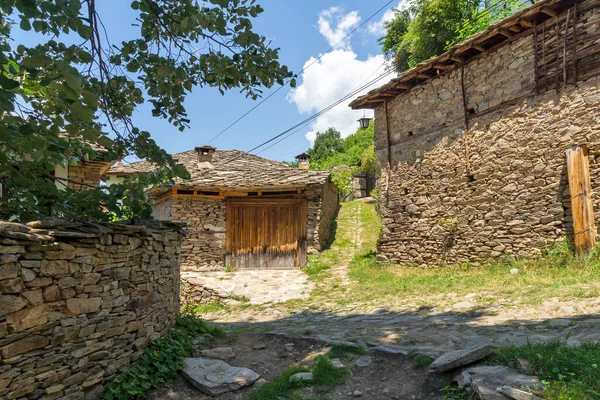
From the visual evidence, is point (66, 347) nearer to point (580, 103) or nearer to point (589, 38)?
point (580, 103)

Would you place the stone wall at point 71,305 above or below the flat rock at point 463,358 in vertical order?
above

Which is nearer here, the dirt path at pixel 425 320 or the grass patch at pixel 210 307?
the dirt path at pixel 425 320

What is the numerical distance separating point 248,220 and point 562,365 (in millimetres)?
9569

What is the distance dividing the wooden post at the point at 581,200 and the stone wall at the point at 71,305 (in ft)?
22.1

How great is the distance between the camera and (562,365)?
2.77 meters

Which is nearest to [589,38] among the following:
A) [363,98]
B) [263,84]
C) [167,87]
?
[363,98]

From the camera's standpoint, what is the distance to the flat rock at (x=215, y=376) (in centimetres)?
368

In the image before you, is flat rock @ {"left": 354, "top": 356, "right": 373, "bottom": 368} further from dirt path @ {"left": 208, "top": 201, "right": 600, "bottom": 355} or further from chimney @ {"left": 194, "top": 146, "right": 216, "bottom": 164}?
chimney @ {"left": 194, "top": 146, "right": 216, "bottom": 164}

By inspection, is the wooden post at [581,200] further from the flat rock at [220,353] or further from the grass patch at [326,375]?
the flat rock at [220,353]

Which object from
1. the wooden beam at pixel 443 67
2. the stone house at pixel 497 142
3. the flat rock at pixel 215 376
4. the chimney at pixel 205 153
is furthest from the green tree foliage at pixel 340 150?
the flat rock at pixel 215 376

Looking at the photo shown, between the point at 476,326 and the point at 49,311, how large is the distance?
4.58 metres

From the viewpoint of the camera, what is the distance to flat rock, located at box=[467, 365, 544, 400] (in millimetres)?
2518

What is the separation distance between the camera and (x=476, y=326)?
4.58 meters

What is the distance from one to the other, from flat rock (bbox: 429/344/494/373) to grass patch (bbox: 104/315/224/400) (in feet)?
8.79
